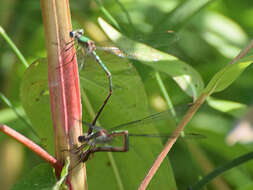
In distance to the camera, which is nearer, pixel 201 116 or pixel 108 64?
pixel 108 64

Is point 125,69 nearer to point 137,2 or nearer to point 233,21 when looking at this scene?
point 137,2

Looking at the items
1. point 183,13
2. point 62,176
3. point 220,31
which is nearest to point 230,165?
point 62,176

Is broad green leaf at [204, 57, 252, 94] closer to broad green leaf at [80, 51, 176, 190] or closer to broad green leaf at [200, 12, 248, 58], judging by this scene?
broad green leaf at [80, 51, 176, 190]

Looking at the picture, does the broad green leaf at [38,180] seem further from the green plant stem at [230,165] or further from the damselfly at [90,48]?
the green plant stem at [230,165]

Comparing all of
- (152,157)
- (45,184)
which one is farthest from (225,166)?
(45,184)

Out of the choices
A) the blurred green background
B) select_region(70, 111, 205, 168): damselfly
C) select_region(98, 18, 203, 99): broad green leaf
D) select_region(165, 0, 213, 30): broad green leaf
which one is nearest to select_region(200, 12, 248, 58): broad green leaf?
the blurred green background

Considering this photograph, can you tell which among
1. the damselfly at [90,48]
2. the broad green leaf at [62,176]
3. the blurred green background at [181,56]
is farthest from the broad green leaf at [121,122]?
the blurred green background at [181,56]

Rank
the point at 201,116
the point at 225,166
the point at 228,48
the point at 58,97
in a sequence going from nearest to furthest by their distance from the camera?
the point at 58,97
the point at 225,166
the point at 228,48
the point at 201,116
